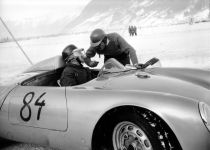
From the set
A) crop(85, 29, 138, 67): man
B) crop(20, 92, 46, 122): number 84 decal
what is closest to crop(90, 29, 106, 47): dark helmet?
crop(85, 29, 138, 67): man

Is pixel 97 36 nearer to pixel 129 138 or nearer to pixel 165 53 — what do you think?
pixel 129 138

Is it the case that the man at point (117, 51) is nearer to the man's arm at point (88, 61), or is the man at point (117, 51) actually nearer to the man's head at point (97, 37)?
the man's head at point (97, 37)

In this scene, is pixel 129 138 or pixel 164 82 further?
pixel 164 82

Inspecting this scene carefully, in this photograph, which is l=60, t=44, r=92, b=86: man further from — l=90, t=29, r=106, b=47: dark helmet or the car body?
l=90, t=29, r=106, b=47: dark helmet

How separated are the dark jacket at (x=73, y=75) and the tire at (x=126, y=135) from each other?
970 mm

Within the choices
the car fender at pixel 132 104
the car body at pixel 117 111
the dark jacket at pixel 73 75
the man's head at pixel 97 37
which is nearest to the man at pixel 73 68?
the dark jacket at pixel 73 75

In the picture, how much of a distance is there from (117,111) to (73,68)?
1.31m

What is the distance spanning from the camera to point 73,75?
4.78 m

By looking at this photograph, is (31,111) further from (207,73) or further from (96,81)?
(207,73)

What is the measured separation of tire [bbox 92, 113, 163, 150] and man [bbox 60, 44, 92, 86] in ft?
3.35

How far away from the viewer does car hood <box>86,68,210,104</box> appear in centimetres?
386

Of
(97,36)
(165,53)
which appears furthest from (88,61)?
(165,53)

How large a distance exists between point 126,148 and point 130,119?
34 centimetres

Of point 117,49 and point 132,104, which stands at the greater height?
point 117,49
